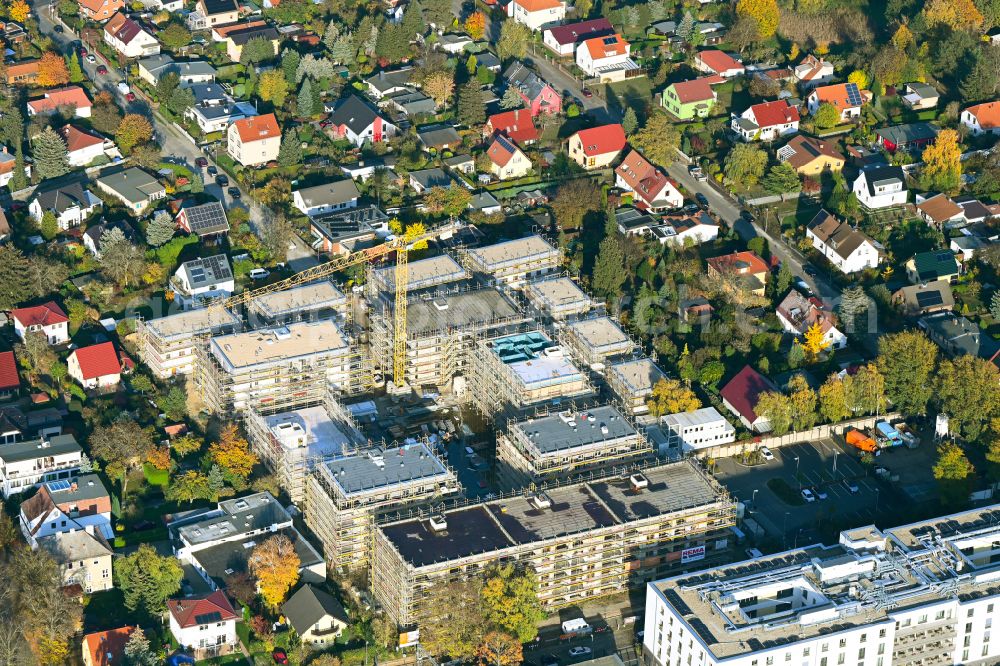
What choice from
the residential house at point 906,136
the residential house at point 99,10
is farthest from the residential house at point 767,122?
the residential house at point 99,10

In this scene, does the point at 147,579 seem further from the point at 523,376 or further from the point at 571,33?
the point at 571,33

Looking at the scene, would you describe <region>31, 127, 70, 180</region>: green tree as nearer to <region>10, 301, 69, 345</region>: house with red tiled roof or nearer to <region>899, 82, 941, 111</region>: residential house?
<region>10, 301, 69, 345</region>: house with red tiled roof

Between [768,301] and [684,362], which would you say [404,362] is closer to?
[684,362]

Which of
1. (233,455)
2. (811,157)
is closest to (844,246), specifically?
(811,157)

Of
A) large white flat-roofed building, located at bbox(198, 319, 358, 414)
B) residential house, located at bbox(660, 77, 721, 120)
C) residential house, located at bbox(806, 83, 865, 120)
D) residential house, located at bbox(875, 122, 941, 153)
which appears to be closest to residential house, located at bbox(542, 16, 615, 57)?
residential house, located at bbox(660, 77, 721, 120)

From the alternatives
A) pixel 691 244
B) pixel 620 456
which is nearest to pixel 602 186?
pixel 691 244

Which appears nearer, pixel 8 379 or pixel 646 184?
pixel 8 379
